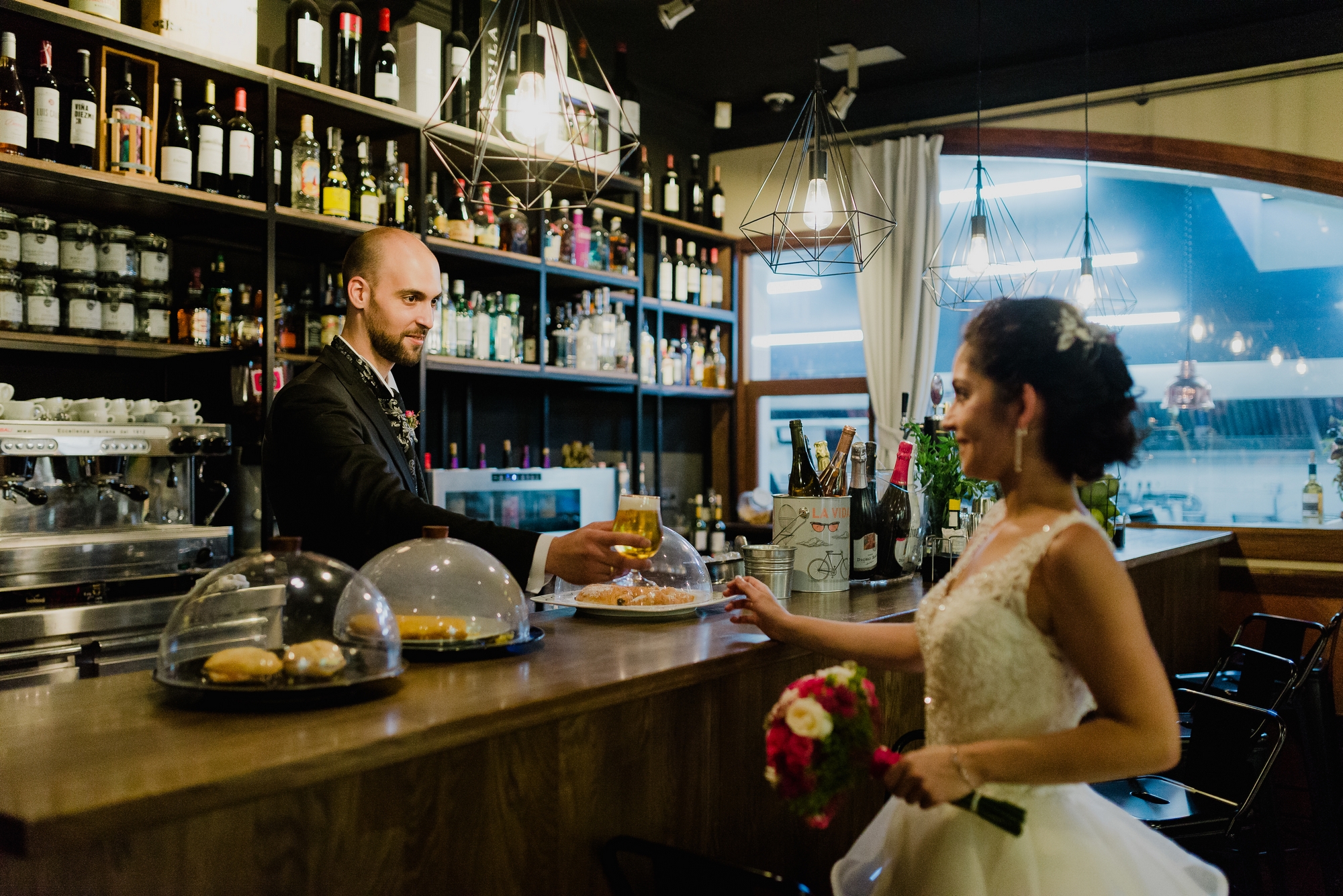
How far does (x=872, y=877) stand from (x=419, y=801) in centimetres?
68

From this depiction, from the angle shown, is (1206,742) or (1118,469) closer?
(1206,742)

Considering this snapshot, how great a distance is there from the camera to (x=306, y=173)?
11.1 feet

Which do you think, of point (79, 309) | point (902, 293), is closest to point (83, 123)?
point (79, 309)

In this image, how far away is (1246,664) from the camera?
2969mm

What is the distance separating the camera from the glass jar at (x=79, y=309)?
9.73 ft

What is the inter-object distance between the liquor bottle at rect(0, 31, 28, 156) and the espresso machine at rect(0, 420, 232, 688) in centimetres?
76

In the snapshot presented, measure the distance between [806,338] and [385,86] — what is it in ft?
10.0

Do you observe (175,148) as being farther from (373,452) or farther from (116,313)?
(373,452)

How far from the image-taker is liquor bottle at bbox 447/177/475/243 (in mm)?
3965

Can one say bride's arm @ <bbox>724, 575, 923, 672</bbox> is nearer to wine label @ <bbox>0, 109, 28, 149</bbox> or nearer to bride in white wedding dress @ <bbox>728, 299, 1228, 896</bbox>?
bride in white wedding dress @ <bbox>728, 299, 1228, 896</bbox>

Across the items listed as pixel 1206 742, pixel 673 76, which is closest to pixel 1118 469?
pixel 1206 742

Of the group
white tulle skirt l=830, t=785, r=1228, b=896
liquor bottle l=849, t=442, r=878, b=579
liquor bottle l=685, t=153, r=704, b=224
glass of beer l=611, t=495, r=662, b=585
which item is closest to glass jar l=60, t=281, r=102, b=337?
glass of beer l=611, t=495, r=662, b=585

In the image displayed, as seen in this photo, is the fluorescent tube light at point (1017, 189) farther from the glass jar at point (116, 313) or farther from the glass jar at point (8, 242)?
the glass jar at point (8, 242)

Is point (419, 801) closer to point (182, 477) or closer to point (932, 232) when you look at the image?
point (182, 477)
